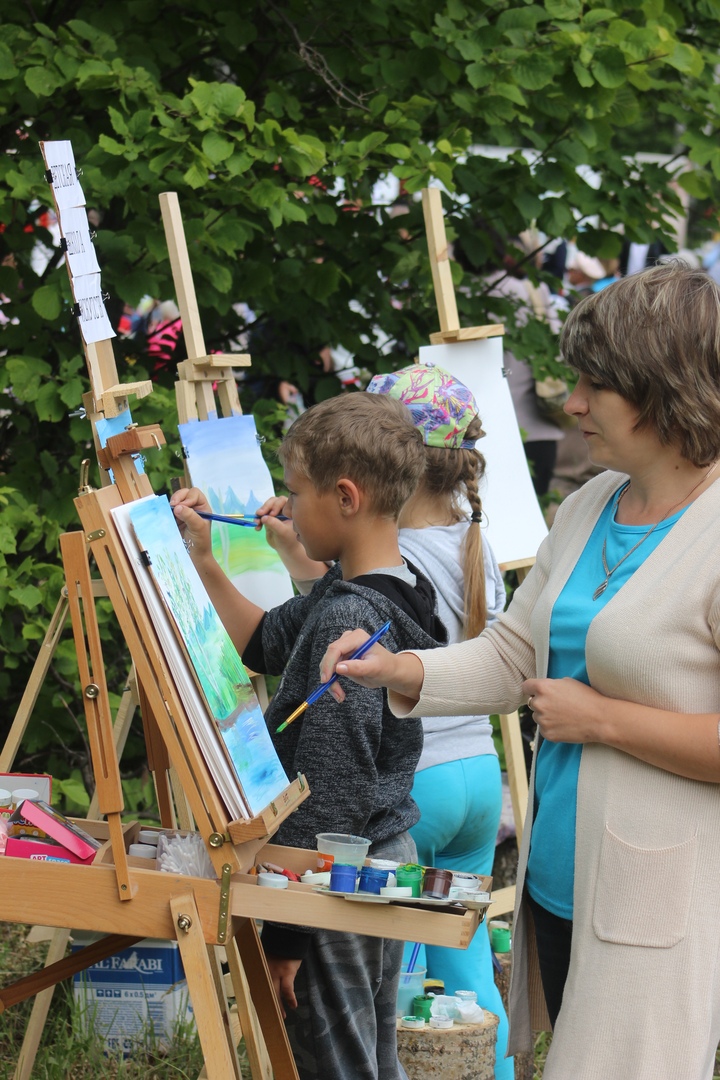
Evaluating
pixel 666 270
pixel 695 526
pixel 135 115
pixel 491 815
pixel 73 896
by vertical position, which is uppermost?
pixel 135 115

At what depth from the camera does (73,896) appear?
65.7 inches

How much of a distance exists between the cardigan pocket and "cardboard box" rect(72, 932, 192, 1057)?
1.51 m

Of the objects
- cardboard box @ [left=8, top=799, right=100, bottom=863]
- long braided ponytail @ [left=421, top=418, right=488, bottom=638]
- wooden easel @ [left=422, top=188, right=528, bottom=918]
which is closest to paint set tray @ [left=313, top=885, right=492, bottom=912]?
cardboard box @ [left=8, top=799, right=100, bottom=863]

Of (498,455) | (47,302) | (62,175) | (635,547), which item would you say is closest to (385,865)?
(635,547)

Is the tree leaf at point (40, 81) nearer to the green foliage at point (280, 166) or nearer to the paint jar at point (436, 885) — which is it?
the green foliage at point (280, 166)

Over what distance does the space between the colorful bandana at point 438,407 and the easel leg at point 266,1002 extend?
111 cm

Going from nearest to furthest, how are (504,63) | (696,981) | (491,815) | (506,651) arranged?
(696,981) < (506,651) < (491,815) < (504,63)

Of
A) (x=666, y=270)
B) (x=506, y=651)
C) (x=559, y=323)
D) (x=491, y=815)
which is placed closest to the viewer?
(x=666, y=270)

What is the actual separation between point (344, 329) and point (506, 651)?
232 centimetres

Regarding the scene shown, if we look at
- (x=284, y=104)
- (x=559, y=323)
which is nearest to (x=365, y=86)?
(x=284, y=104)

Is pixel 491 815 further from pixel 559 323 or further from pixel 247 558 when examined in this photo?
pixel 559 323

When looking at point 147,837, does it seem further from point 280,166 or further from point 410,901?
point 280,166

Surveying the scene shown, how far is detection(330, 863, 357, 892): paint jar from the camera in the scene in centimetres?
162

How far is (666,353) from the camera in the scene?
5.16 ft
